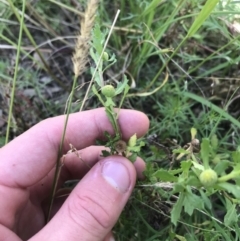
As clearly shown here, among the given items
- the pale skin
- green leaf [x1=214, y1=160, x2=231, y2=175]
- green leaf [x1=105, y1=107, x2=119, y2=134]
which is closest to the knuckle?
the pale skin

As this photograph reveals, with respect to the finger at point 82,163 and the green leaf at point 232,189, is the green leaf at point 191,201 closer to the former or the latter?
the green leaf at point 232,189

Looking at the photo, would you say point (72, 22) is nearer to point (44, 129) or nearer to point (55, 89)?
point (55, 89)

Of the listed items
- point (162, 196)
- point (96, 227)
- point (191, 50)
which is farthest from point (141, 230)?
point (191, 50)

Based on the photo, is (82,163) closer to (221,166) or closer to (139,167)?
(139,167)

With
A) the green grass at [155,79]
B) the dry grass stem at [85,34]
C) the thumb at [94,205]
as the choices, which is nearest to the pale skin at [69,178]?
the thumb at [94,205]

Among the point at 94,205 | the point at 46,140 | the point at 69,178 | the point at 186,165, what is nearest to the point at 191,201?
the point at 186,165

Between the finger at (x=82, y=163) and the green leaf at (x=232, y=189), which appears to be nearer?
the green leaf at (x=232, y=189)

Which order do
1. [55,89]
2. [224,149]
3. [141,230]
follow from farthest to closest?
1. [55,89]
2. [224,149]
3. [141,230]
